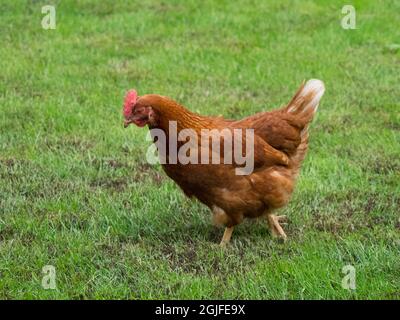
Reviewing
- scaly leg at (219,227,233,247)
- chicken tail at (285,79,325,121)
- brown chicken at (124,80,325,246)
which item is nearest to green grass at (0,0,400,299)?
scaly leg at (219,227,233,247)

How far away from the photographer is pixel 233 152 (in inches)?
210

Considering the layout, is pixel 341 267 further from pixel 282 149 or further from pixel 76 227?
pixel 76 227

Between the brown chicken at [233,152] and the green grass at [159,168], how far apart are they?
0.27 metres

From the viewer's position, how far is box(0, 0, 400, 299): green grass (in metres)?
5.04

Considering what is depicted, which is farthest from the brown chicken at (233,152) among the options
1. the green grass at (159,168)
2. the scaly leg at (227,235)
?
the green grass at (159,168)

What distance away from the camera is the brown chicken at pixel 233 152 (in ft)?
17.1

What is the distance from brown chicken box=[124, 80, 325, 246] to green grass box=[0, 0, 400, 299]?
272 mm

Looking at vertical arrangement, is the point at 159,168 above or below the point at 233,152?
below

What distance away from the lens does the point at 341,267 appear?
502cm

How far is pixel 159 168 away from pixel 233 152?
5.47 ft

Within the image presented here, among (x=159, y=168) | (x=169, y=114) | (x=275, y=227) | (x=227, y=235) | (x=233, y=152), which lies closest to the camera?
(x=169, y=114)

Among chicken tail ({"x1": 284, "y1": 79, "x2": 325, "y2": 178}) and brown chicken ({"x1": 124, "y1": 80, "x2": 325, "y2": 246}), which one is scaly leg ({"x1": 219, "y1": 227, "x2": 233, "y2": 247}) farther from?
chicken tail ({"x1": 284, "y1": 79, "x2": 325, "y2": 178})

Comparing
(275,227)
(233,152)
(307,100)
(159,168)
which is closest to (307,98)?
(307,100)

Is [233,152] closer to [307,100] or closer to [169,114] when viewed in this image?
[169,114]
